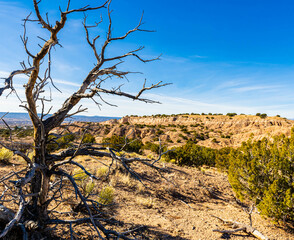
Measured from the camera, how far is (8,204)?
4586 millimetres

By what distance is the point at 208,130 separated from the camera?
50.1m

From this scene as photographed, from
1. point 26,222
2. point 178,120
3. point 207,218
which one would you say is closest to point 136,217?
point 207,218

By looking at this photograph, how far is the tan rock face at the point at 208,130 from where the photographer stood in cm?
3764

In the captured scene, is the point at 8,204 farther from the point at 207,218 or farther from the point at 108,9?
the point at 207,218

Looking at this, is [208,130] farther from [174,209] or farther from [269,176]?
[174,209]

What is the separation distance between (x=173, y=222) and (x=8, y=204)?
4.63 m

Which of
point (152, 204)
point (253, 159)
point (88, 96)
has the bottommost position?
point (152, 204)

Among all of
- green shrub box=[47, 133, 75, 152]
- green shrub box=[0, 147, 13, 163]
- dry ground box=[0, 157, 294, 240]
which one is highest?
green shrub box=[47, 133, 75, 152]

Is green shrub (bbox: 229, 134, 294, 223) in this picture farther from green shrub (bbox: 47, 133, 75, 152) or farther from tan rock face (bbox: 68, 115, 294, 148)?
tan rock face (bbox: 68, 115, 294, 148)

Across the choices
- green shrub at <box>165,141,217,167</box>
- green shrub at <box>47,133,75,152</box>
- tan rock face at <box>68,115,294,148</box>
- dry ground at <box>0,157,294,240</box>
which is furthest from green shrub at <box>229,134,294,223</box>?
tan rock face at <box>68,115,294,148</box>

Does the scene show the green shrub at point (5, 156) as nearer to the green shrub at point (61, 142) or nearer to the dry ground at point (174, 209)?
the dry ground at point (174, 209)

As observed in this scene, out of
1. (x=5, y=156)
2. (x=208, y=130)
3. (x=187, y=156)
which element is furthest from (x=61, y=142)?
(x=208, y=130)

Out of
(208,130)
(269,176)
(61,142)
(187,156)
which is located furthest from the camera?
(208,130)

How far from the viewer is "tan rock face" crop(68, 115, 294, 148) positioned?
37641 millimetres
